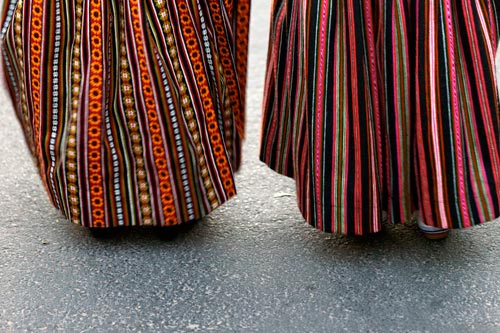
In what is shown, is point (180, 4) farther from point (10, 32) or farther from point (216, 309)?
point (216, 309)

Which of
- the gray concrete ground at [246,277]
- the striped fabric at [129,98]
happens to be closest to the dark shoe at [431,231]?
the gray concrete ground at [246,277]

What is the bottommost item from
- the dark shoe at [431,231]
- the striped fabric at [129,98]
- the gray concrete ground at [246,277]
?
the gray concrete ground at [246,277]

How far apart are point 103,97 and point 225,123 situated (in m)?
0.43

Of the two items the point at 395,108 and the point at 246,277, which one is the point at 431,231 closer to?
the point at 395,108

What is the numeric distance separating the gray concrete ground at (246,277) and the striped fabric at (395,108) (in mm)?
156

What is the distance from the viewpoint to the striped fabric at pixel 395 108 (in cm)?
259

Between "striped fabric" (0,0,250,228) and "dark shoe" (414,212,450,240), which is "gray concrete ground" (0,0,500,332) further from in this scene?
"striped fabric" (0,0,250,228)

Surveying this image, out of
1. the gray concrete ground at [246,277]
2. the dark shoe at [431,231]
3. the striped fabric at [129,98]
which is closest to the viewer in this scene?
the gray concrete ground at [246,277]

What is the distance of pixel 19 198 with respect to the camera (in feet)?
11.2

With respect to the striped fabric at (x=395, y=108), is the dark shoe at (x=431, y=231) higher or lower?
lower

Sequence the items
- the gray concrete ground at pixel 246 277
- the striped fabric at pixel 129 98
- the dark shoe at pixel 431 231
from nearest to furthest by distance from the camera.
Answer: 1. the gray concrete ground at pixel 246 277
2. the striped fabric at pixel 129 98
3. the dark shoe at pixel 431 231

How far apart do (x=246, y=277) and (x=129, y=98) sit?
626 mm

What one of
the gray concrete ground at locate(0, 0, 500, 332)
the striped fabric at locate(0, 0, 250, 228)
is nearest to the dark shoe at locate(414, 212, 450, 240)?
the gray concrete ground at locate(0, 0, 500, 332)

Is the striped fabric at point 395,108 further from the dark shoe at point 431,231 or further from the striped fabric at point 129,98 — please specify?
the striped fabric at point 129,98
